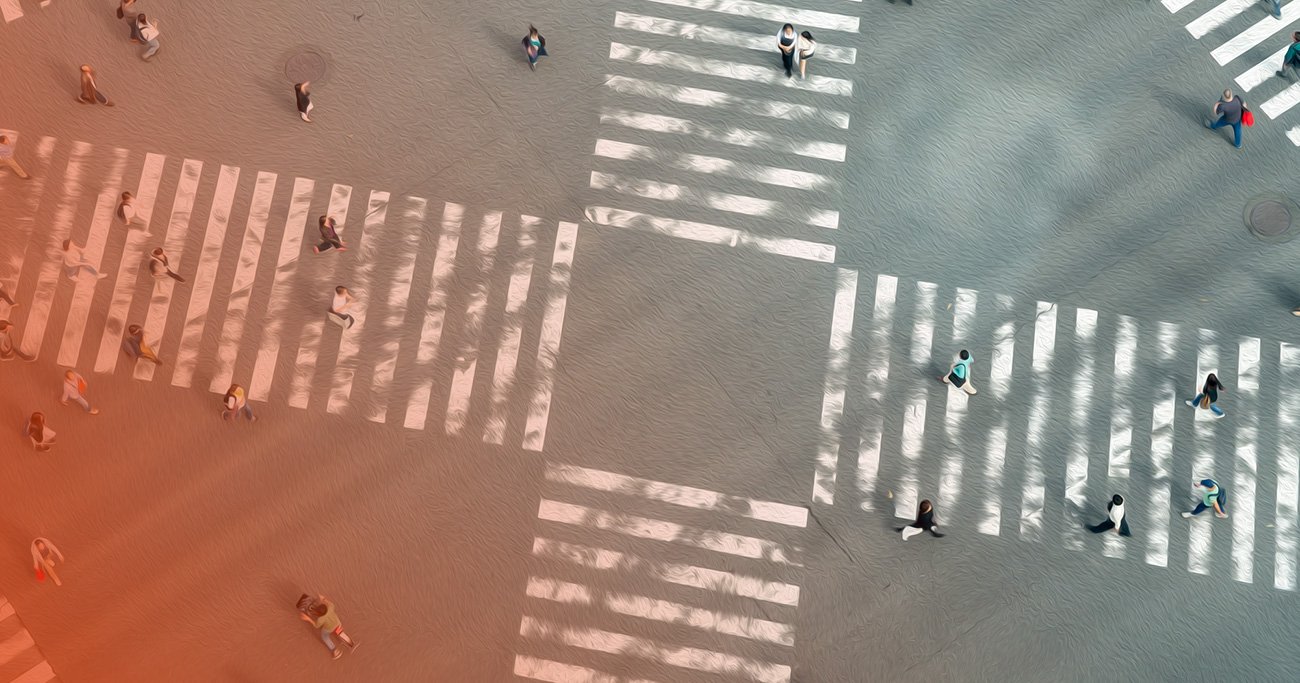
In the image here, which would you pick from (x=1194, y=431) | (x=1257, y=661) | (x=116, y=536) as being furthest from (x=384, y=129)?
(x=1257, y=661)

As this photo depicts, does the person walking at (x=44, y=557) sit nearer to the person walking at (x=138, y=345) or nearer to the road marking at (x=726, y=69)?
the person walking at (x=138, y=345)

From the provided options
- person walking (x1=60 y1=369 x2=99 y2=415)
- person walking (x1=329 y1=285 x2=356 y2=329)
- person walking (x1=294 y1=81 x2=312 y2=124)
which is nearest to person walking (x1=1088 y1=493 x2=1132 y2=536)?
person walking (x1=329 y1=285 x2=356 y2=329)

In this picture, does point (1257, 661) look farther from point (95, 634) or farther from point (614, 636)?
point (95, 634)

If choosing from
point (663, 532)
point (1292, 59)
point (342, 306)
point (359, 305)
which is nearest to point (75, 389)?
point (342, 306)

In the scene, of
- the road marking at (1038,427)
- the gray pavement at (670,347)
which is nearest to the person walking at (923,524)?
the gray pavement at (670,347)

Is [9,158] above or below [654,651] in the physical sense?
above

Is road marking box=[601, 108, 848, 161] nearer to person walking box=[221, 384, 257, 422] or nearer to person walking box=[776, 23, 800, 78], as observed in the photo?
person walking box=[776, 23, 800, 78]

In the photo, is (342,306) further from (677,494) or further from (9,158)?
(9,158)
